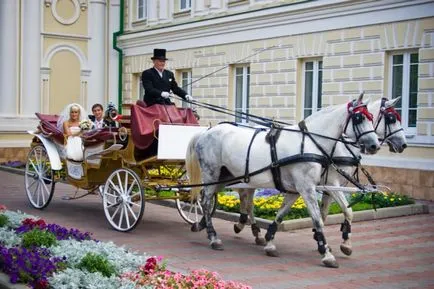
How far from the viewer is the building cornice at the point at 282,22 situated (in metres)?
15.3

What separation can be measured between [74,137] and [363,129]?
563cm

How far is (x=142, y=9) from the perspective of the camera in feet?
82.6

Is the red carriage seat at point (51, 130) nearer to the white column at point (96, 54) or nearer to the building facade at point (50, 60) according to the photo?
the building facade at point (50, 60)

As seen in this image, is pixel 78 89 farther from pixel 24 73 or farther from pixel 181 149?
pixel 181 149

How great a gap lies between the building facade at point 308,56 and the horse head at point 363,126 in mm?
5153

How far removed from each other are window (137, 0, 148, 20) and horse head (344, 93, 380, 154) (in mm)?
17524

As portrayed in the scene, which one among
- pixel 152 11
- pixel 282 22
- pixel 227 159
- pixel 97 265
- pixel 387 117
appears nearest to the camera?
pixel 97 265

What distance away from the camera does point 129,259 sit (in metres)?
6.98

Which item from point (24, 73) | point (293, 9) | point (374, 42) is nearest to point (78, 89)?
point (24, 73)

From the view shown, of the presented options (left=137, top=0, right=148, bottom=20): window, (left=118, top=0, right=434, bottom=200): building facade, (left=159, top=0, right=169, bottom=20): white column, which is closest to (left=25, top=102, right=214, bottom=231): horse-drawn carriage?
(left=118, top=0, right=434, bottom=200): building facade

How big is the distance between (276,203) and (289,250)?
8.72 feet

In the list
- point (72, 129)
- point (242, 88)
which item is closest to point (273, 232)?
point (72, 129)

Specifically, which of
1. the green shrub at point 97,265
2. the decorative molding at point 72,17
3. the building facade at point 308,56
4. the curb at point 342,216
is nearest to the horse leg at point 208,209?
the curb at point 342,216

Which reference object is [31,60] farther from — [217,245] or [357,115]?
[357,115]
